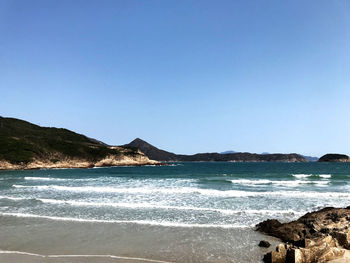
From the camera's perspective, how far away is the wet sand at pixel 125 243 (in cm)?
1062

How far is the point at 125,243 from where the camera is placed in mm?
12484

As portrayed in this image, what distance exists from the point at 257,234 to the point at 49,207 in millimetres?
15510

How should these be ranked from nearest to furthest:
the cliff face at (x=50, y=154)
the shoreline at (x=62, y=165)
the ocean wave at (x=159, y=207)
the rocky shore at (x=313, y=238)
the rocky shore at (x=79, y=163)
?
the rocky shore at (x=313, y=238)
the ocean wave at (x=159, y=207)
the shoreline at (x=62, y=165)
the rocky shore at (x=79, y=163)
the cliff face at (x=50, y=154)

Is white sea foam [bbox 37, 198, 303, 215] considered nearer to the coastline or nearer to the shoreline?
the shoreline

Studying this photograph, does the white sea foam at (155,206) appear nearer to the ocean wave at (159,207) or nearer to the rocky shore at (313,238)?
the ocean wave at (159,207)

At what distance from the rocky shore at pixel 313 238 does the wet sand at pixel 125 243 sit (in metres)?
0.88

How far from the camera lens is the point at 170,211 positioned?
19938 mm

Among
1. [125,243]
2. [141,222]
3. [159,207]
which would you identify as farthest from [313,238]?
[159,207]

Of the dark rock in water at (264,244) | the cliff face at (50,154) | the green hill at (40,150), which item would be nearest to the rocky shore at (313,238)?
the dark rock in water at (264,244)

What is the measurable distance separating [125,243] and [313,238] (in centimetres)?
773

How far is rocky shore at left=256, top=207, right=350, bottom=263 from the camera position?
368 inches

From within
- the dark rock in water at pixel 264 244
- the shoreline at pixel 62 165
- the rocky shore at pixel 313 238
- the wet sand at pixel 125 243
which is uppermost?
the shoreline at pixel 62 165

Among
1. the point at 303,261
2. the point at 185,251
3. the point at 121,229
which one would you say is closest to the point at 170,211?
the point at 121,229

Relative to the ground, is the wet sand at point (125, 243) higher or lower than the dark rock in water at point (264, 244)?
lower
